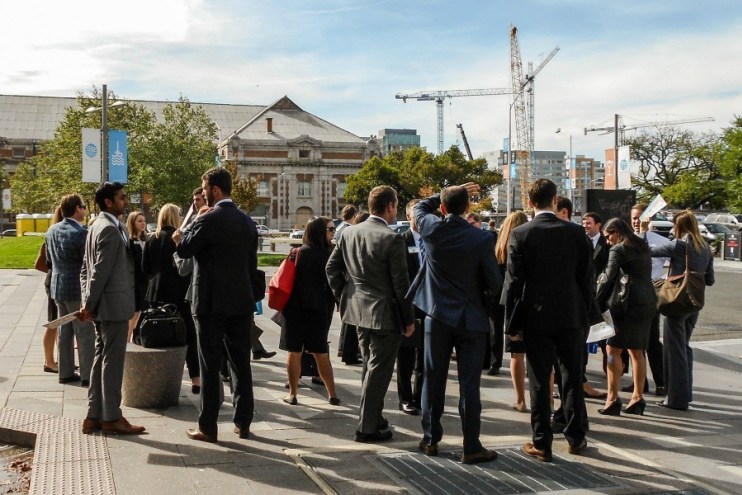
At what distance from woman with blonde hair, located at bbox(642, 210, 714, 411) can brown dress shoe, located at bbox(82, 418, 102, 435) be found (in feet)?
16.8

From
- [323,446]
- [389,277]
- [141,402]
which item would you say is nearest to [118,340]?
[141,402]

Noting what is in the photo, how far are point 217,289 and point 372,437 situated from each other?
1658mm

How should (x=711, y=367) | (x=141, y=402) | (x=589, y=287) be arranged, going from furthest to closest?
(x=711, y=367)
(x=141, y=402)
(x=589, y=287)

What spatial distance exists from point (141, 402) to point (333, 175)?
92160 mm

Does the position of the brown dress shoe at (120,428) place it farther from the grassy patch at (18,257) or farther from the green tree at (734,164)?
the green tree at (734,164)

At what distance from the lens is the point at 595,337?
7020 millimetres

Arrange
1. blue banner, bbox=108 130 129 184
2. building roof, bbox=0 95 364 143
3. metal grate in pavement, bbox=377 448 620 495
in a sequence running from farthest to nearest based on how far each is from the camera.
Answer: building roof, bbox=0 95 364 143 → blue banner, bbox=108 130 129 184 → metal grate in pavement, bbox=377 448 620 495

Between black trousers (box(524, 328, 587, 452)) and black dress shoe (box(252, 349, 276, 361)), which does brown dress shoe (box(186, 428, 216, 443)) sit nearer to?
black trousers (box(524, 328, 587, 452))

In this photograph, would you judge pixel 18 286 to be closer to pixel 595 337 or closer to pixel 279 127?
pixel 595 337

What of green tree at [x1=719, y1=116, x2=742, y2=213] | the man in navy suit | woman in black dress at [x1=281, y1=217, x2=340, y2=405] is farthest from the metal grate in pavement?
green tree at [x1=719, y1=116, x2=742, y2=213]

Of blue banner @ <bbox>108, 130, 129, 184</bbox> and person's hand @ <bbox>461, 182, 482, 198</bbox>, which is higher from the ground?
blue banner @ <bbox>108, 130, 129, 184</bbox>

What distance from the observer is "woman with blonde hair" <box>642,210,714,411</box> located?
733cm

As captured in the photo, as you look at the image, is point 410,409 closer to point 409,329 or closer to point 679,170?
point 409,329

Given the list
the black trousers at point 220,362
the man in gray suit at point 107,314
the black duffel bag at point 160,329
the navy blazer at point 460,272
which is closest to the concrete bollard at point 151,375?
the black duffel bag at point 160,329
